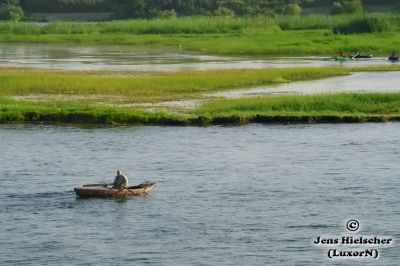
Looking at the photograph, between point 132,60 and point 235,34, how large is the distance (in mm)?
30578

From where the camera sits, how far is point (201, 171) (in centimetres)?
4497

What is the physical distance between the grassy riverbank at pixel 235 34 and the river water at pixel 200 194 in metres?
48.9

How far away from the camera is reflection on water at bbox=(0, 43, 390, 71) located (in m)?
85.2

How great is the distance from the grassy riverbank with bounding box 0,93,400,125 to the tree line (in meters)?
90.0

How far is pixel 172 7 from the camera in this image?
16062cm

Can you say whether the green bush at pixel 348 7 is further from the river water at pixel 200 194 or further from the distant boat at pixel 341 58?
the river water at pixel 200 194

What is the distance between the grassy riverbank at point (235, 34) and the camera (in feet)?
340

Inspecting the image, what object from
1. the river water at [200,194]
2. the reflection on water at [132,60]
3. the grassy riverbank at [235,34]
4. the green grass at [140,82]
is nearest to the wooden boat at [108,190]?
the river water at [200,194]

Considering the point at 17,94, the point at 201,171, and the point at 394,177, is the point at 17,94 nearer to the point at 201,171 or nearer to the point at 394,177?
the point at 201,171

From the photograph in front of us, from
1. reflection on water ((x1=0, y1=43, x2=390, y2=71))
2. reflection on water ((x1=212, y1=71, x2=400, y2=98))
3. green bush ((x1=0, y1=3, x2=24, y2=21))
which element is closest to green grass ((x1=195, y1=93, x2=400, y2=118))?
reflection on water ((x1=212, y1=71, x2=400, y2=98))

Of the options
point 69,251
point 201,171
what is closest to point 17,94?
point 201,171

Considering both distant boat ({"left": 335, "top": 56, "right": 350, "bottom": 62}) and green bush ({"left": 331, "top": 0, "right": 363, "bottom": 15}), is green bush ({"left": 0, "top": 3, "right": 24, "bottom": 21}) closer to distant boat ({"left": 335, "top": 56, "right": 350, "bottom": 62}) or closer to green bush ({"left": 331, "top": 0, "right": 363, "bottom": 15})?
green bush ({"left": 331, "top": 0, "right": 363, "bottom": 15})

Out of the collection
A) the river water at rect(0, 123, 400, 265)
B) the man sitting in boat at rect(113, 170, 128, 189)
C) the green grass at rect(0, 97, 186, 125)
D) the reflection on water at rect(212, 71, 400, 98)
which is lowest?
the reflection on water at rect(212, 71, 400, 98)

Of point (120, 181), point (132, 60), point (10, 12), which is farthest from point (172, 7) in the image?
point (120, 181)
